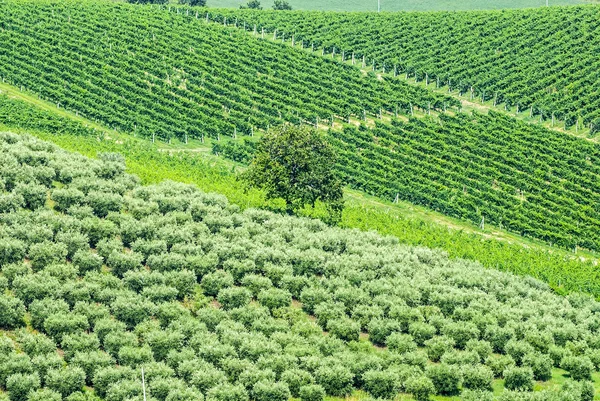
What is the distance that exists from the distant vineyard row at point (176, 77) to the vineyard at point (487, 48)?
23.8ft

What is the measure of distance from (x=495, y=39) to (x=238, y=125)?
53229mm

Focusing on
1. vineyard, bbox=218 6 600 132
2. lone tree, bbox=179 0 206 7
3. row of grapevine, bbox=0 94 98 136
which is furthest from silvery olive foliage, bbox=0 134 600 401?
lone tree, bbox=179 0 206 7

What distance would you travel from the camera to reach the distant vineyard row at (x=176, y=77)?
4648 inches

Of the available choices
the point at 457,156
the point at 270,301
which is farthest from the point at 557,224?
the point at 270,301

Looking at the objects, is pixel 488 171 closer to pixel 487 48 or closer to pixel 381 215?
pixel 381 215

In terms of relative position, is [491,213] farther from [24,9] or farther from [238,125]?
[24,9]

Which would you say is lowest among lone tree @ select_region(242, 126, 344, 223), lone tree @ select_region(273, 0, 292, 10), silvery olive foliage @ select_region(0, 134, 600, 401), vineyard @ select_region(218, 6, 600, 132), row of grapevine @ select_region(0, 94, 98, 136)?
silvery olive foliage @ select_region(0, 134, 600, 401)

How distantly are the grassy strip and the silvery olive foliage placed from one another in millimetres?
5057

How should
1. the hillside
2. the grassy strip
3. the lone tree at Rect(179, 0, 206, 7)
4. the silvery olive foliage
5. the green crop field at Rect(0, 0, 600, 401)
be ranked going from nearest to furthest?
the silvery olive foliage
the green crop field at Rect(0, 0, 600, 401)
the grassy strip
the hillside
the lone tree at Rect(179, 0, 206, 7)

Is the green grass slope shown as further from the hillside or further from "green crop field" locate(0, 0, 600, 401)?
the hillside

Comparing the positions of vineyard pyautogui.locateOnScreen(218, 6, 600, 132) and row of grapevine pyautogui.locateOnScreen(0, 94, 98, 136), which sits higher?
vineyard pyautogui.locateOnScreen(218, 6, 600, 132)

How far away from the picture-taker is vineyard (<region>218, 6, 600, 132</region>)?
12481 centimetres

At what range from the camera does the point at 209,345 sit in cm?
5281

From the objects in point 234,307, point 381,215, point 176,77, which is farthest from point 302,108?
point 234,307
